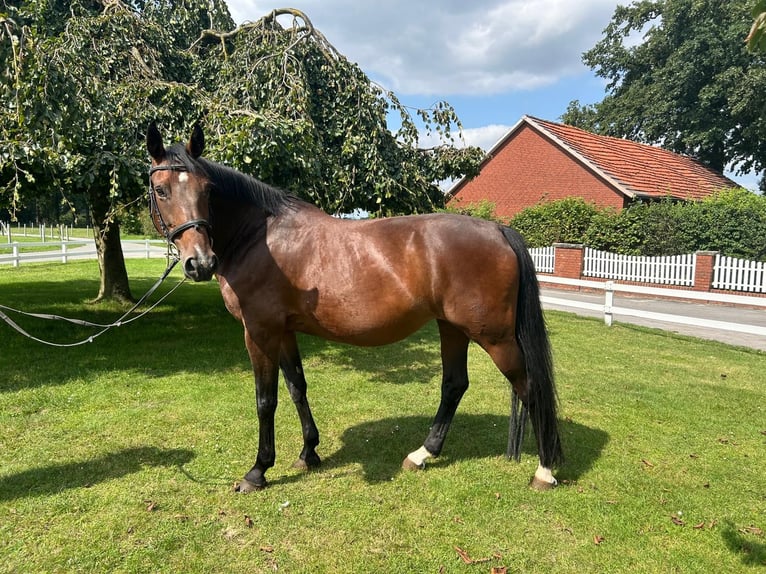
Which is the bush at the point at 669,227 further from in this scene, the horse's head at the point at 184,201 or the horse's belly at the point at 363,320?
the horse's head at the point at 184,201

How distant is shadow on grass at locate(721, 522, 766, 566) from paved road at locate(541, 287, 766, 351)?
6119 millimetres

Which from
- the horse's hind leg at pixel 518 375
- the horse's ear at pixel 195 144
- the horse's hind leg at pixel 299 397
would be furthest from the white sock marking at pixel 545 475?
the horse's ear at pixel 195 144

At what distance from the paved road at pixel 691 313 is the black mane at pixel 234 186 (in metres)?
7.90

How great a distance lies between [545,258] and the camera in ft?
52.5

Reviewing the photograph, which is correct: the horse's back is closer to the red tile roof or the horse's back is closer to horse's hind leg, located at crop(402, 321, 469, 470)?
horse's hind leg, located at crop(402, 321, 469, 470)

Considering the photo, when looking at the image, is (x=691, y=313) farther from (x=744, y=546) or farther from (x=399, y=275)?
(x=399, y=275)

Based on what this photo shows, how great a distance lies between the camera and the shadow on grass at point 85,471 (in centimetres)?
309

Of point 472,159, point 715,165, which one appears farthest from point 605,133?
point 472,159

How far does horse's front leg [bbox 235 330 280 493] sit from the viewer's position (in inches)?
123

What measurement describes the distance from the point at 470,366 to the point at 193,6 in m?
6.93

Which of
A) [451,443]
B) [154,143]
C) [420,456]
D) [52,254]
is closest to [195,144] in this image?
[154,143]

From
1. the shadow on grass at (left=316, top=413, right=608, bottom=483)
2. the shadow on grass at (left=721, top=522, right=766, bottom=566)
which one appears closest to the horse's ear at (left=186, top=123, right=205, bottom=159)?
the shadow on grass at (left=316, top=413, right=608, bottom=483)

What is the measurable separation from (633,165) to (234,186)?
21744 mm

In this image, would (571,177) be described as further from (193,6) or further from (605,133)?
(193,6)
